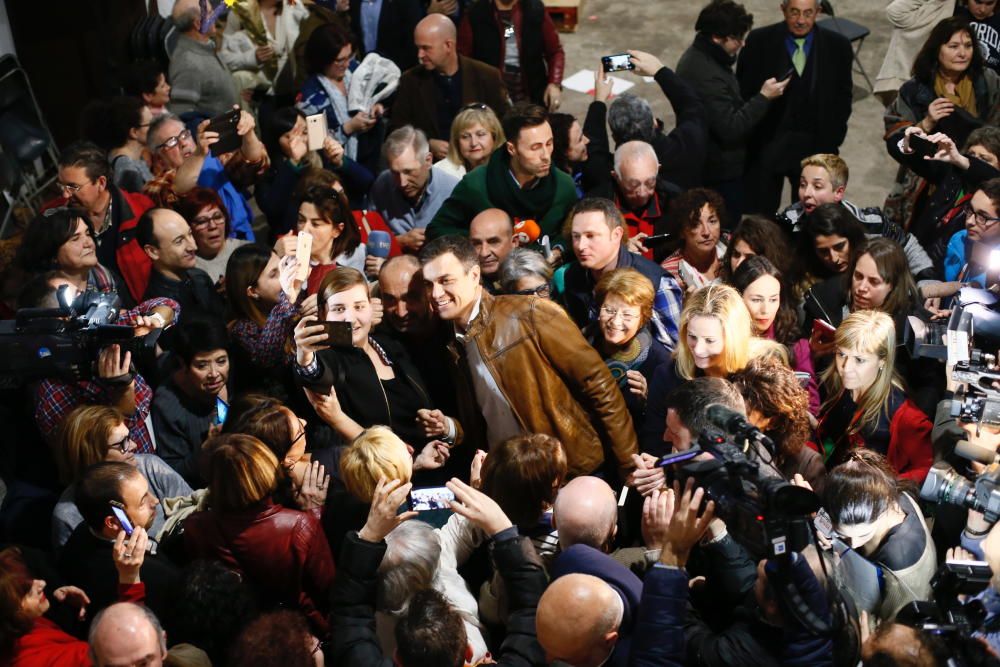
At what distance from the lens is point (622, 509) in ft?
13.1

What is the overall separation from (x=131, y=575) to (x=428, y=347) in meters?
1.53

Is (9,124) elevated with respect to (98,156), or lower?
lower

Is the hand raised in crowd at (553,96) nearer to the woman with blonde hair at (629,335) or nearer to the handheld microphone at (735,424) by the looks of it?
the woman with blonde hair at (629,335)

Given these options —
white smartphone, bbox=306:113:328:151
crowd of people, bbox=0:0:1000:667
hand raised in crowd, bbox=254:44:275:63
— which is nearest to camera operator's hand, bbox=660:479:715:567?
crowd of people, bbox=0:0:1000:667

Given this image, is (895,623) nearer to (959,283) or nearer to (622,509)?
(622,509)

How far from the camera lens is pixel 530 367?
4145 mm

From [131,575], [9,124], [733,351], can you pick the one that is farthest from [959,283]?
[9,124]

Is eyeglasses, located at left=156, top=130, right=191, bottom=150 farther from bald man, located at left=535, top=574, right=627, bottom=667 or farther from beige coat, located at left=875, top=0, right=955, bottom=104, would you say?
Answer: beige coat, located at left=875, top=0, right=955, bottom=104

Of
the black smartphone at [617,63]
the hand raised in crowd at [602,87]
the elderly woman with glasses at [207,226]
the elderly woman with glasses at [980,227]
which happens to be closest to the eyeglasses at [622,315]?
the elderly woman with glasses at [980,227]

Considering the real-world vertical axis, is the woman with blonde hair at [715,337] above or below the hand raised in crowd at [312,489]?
above

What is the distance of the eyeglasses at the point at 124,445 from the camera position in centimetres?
401

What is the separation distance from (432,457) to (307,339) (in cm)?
67

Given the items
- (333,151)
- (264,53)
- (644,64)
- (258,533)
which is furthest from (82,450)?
(264,53)

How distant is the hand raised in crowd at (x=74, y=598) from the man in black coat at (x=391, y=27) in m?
4.95
